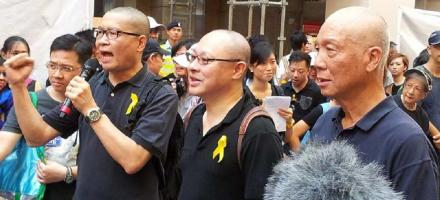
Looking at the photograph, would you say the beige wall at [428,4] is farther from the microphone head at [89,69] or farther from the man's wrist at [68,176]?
the man's wrist at [68,176]

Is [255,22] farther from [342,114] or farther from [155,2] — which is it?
[342,114]

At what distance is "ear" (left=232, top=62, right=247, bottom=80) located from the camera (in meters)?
2.92

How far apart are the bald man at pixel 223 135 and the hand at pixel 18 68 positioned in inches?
33.1

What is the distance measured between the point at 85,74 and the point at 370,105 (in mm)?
1626

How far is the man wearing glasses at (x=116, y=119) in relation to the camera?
2.55 meters

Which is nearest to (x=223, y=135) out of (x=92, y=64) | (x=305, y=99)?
(x=92, y=64)

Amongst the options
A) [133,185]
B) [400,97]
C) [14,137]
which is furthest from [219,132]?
[400,97]

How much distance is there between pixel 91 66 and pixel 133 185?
0.77 m

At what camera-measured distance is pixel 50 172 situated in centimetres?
322

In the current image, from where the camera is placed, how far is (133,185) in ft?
9.00

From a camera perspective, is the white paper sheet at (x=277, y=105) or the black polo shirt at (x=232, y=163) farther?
the white paper sheet at (x=277, y=105)

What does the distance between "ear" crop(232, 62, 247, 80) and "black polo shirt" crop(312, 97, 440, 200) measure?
3.30 ft

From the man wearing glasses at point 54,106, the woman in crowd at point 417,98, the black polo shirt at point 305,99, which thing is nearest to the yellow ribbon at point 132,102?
the man wearing glasses at point 54,106

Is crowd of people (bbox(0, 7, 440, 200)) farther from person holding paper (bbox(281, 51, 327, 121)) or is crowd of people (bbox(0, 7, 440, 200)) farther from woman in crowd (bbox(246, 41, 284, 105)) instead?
person holding paper (bbox(281, 51, 327, 121))
